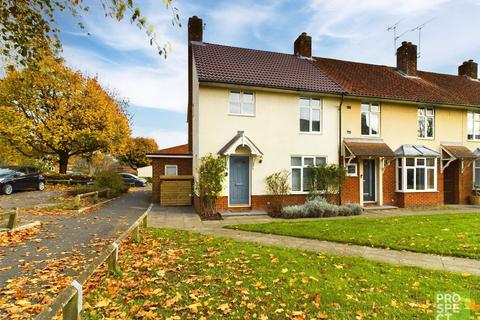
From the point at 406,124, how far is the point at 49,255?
690 inches

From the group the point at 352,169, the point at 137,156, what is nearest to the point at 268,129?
the point at 352,169

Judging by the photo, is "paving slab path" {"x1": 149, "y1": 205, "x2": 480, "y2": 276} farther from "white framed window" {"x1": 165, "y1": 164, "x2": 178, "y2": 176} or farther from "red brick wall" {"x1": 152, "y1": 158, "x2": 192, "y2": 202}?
"white framed window" {"x1": 165, "y1": 164, "x2": 178, "y2": 176}

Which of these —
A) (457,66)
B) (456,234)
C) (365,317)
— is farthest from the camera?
(457,66)

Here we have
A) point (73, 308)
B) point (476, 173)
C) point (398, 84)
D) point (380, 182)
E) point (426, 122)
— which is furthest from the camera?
point (476, 173)

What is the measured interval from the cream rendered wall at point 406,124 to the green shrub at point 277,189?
14.6 feet

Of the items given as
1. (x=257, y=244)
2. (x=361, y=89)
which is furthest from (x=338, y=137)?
(x=257, y=244)

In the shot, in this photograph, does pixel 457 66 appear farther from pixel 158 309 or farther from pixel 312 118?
pixel 158 309

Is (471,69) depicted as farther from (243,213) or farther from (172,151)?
(172,151)

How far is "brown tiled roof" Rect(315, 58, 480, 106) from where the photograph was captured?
53.7ft

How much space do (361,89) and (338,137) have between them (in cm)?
321

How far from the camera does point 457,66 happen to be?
78.0 feet

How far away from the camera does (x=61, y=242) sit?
25.3 ft

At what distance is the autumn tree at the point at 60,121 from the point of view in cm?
2336

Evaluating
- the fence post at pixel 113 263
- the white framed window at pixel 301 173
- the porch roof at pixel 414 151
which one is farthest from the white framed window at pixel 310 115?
the fence post at pixel 113 263
